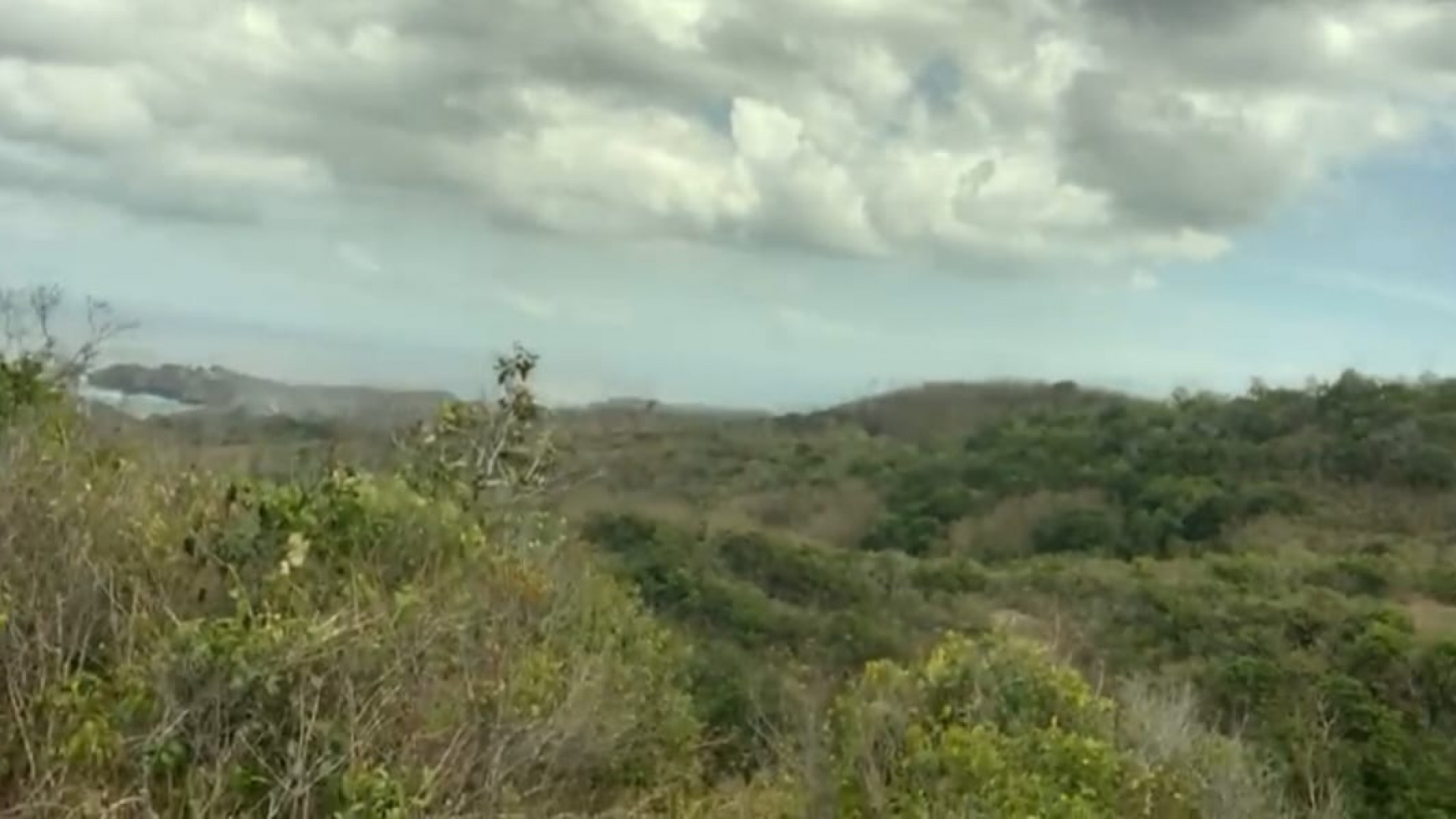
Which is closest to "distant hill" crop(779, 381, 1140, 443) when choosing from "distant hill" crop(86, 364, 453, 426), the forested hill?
"distant hill" crop(86, 364, 453, 426)

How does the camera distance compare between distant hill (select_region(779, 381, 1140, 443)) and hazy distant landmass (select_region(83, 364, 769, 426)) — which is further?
distant hill (select_region(779, 381, 1140, 443))

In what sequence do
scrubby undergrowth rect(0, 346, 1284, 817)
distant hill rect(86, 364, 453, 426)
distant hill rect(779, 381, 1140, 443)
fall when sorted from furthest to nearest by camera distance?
distant hill rect(779, 381, 1140, 443) → distant hill rect(86, 364, 453, 426) → scrubby undergrowth rect(0, 346, 1284, 817)

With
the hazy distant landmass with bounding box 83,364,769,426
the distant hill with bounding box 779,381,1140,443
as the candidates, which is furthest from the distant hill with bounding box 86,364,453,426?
the distant hill with bounding box 779,381,1140,443

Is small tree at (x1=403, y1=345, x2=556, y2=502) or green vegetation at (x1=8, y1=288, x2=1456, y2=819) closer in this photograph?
green vegetation at (x1=8, y1=288, x2=1456, y2=819)

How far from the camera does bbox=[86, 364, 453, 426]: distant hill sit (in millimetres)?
10531

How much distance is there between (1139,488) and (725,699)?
4539 cm

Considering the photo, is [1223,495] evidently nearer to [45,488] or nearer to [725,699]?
[725,699]

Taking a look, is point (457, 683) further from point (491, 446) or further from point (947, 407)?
point (947, 407)

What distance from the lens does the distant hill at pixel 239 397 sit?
10531 mm

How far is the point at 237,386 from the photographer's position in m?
40.9

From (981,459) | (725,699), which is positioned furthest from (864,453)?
(725,699)

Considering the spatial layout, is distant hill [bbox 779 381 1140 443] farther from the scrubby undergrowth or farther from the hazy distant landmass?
the scrubby undergrowth

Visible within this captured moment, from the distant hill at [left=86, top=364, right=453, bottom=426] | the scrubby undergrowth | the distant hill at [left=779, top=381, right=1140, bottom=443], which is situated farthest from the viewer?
the distant hill at [left=779, top=381, right=1140, bottom=443]

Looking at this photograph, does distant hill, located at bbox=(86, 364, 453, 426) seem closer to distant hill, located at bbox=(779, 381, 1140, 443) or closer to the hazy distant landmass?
the hazy distant landmass
